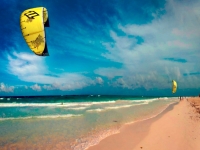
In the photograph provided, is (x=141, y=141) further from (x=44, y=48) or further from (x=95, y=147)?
(x=44, y=48)

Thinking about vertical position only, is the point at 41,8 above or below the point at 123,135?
above

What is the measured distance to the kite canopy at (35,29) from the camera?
13.7 ft

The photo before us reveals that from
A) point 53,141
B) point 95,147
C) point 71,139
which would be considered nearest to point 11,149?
point 53,141

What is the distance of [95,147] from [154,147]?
2090 millimetres

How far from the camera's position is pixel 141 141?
7062 millimetres

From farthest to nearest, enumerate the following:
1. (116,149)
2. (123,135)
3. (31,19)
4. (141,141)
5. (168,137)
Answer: (123,135)
(168,137)
(141,141)
(116,149)
(31,19)

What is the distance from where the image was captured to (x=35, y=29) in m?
4.18

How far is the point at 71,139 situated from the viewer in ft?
24.3

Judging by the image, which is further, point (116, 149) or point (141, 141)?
point (141, 141)

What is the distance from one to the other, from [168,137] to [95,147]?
3.29 metres

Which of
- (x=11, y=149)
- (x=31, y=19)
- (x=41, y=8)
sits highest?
(x=41, y=8)

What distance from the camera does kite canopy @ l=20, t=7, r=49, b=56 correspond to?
4.16 m

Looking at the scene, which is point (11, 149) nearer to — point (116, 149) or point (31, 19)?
point (116, 149)

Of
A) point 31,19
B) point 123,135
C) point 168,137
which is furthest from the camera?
point 123,135
